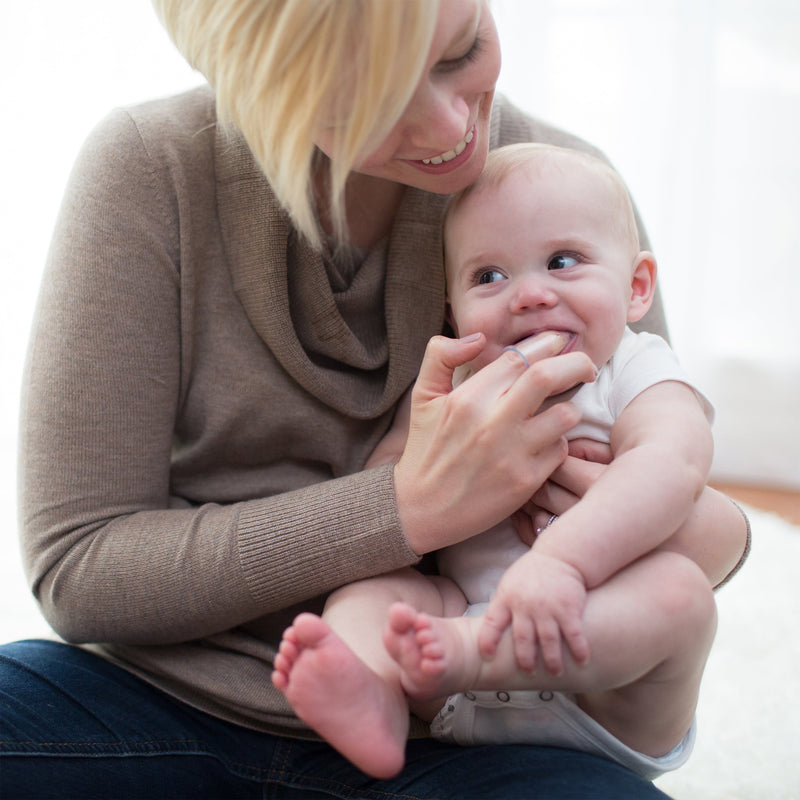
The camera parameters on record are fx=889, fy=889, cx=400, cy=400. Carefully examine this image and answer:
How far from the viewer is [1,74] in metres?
2.43

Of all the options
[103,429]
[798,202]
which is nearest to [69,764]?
[103,429]

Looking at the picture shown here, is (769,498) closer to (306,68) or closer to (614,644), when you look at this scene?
(614,644)

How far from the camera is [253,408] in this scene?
1169 mm

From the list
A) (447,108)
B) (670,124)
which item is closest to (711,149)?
(670,124)

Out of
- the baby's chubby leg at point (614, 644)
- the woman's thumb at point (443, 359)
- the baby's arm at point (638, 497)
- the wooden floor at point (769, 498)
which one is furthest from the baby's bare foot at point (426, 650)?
the wooden floor at point (769, 498)

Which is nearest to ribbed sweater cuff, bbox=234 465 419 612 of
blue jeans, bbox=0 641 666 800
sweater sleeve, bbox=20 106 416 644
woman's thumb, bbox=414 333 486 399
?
sweater sleeve, bbox=20 106 416 644

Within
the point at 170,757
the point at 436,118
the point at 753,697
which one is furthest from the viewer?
the point at 753,697

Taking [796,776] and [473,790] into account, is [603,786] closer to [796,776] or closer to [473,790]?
[473,790]

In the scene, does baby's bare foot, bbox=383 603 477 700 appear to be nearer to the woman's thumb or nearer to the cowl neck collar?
the woman's thumb

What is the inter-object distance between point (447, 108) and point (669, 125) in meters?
1.67

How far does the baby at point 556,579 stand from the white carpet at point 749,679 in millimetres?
435

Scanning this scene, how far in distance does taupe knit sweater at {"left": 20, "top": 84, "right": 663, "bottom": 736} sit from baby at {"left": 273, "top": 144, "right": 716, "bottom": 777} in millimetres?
74

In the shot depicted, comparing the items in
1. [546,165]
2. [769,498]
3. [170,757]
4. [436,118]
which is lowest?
[769,498]

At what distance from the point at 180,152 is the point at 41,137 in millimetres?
1599
